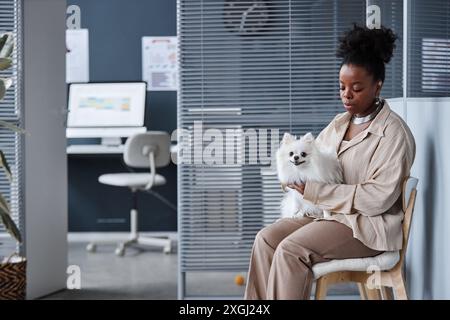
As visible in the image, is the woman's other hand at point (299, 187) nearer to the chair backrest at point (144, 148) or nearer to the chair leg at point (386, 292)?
the chair leg at point (386, 292)

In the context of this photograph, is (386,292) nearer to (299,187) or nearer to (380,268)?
(380,268)

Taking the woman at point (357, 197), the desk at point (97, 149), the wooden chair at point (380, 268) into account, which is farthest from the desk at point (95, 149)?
the wooden chair at point (380, 268)

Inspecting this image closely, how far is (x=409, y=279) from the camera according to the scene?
9.34 ft

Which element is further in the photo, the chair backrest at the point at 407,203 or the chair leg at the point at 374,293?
the chair leg at the point at 374,293

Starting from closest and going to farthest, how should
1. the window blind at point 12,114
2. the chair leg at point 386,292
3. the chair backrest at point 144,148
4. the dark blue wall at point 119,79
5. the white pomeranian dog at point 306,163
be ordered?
the white pomeranian dog at point 306,163, the chair leg at point 386,292, the window blind at point 12,114, the chair backrest at point 144,148, the dark blue wall at point 119,79

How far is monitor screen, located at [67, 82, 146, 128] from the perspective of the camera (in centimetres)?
537

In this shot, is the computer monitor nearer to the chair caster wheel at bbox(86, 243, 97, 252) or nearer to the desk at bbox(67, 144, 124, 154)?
the desk at bbox(67, 144, 124, 154)

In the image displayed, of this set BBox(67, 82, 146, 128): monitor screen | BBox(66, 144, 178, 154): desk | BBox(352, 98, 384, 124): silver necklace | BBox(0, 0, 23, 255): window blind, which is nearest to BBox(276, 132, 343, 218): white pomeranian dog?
BBox(352, 98, 384, 124): silver necklace

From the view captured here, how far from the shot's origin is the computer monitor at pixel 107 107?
Answer: 5.36 m

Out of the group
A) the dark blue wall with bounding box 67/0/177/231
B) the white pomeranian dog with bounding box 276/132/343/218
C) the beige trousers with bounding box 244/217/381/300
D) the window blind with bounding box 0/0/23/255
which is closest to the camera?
the beige trousers with bounding box 244/217/381/300

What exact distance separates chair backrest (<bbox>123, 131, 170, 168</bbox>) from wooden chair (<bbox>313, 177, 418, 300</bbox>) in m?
2.88

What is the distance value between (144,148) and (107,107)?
673 mm

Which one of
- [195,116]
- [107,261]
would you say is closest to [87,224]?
[107,261]

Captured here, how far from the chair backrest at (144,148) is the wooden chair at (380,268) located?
2.88 meters
